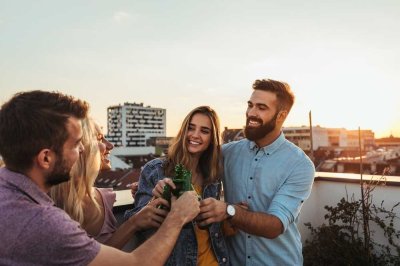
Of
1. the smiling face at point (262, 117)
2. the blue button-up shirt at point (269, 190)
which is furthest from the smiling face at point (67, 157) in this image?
the smiling face at point (262, 117)

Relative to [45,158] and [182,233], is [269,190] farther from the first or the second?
[45,158]

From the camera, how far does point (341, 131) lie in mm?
92062

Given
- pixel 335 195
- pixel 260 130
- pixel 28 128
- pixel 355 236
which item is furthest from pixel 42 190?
pixel 355 236

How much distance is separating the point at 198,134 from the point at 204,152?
0.60 ft

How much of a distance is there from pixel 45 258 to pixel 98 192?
1049 mm

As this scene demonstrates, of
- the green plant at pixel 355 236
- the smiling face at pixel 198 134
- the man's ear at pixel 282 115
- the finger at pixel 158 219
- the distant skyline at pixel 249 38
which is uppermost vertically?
the distant skyline at pixel 249 38

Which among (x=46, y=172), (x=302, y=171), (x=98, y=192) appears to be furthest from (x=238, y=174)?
(x=46, y=172)

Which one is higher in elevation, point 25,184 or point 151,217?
point 25,184

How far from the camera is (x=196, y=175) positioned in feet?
8.89

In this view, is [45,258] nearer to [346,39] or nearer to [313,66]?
[346,39]

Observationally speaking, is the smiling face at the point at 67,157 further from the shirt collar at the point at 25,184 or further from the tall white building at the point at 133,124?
A: the tall white building at the point at 133,124

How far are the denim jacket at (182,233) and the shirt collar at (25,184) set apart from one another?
0.94 metres

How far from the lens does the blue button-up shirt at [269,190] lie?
2.49 m

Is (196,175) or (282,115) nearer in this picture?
(196,175)
